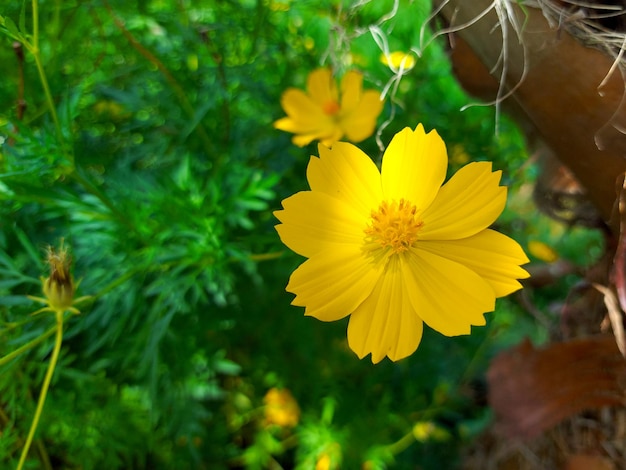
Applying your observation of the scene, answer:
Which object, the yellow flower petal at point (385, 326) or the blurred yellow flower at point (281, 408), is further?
the blurred yellow flower at point (281, 408)

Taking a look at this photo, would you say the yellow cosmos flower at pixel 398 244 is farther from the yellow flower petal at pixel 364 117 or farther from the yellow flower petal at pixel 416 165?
the yellow flower petal at pixel 364 117

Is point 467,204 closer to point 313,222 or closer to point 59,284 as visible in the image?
point 313,222

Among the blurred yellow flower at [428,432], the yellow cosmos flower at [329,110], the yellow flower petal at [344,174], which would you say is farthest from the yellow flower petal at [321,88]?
the blurred yellow flower at [428,432]

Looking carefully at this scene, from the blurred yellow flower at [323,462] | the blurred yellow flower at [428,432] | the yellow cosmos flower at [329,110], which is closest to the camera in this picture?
the yellow cosmos flower at [329,110]

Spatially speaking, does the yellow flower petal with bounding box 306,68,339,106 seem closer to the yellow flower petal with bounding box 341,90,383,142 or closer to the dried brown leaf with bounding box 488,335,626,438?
the yellow flower petal with bounding box 341,90,383,142

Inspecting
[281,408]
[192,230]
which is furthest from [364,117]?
[281,408]

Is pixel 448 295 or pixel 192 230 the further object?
pixel 192 230
